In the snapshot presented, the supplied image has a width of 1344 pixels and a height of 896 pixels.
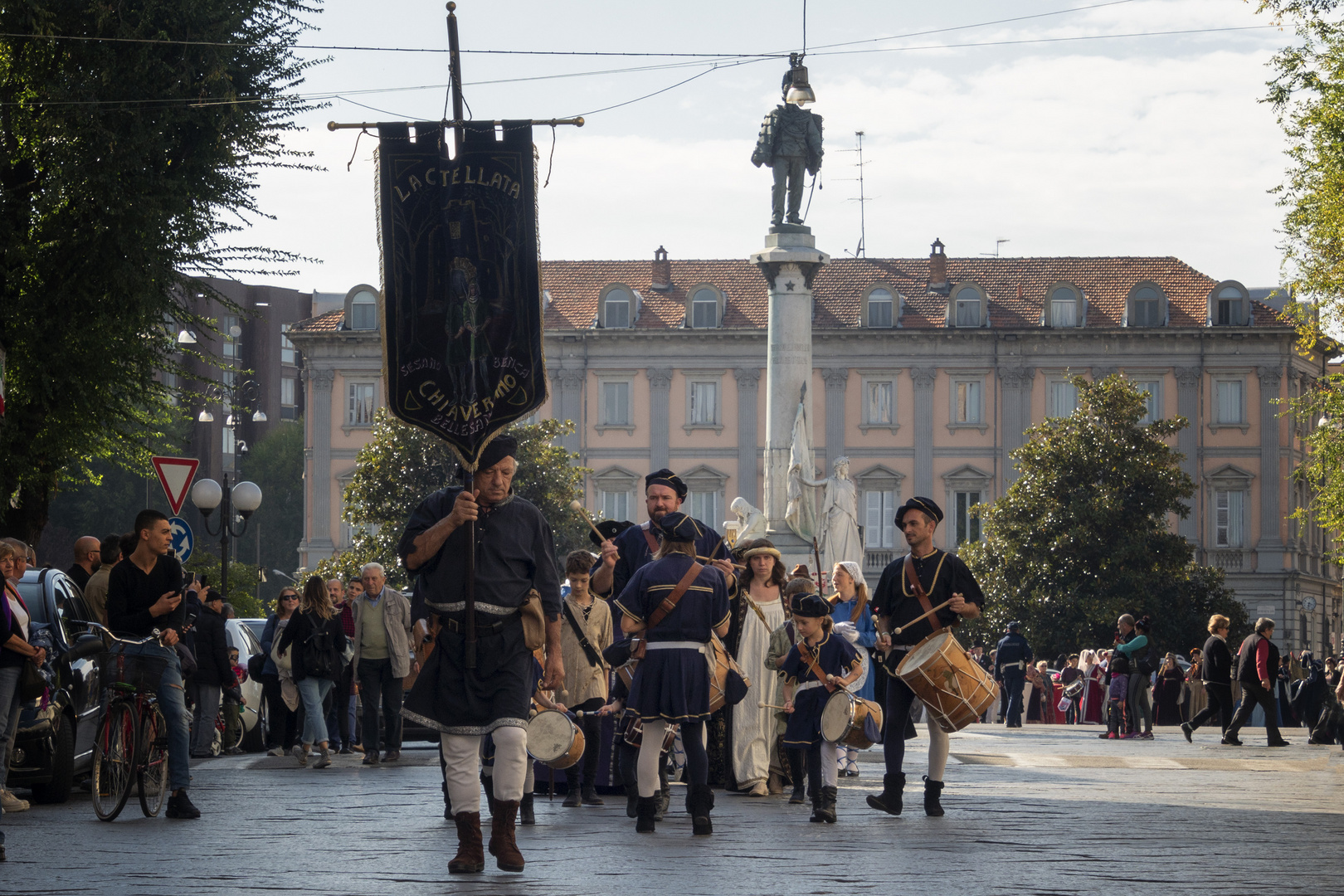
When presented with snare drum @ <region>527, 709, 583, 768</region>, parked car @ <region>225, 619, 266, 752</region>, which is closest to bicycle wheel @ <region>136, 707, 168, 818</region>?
snare drum @ <region>527, 709, 583, 768</region>

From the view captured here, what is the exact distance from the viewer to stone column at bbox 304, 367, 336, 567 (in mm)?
73688

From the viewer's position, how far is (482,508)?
952 cm

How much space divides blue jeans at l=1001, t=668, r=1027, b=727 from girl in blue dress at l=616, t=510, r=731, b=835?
2155 centimetres

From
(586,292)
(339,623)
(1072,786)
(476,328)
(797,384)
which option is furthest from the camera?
(586,292)

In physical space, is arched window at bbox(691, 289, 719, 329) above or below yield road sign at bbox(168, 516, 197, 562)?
above

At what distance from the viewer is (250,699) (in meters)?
23.0

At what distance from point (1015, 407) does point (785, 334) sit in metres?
40.1

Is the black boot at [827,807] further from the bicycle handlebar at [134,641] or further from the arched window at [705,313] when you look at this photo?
the arched window at [705,313]

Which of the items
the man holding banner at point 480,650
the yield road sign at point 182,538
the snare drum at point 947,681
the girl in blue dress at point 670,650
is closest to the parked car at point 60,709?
the girl in blue dress at point 670,650

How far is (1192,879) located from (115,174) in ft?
47.0

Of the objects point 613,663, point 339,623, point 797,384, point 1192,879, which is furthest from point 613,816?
point 797,384

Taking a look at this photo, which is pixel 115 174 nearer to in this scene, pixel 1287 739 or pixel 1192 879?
pixel 1192 879

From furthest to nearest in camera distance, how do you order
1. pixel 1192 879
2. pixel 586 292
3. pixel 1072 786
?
pixel 586 292 < pixel 1072 786 < pixel 1192 879

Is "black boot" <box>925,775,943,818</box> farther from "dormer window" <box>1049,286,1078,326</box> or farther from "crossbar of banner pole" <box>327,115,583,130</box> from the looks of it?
"dormer window" <box>1049,286,1078,326</box>
